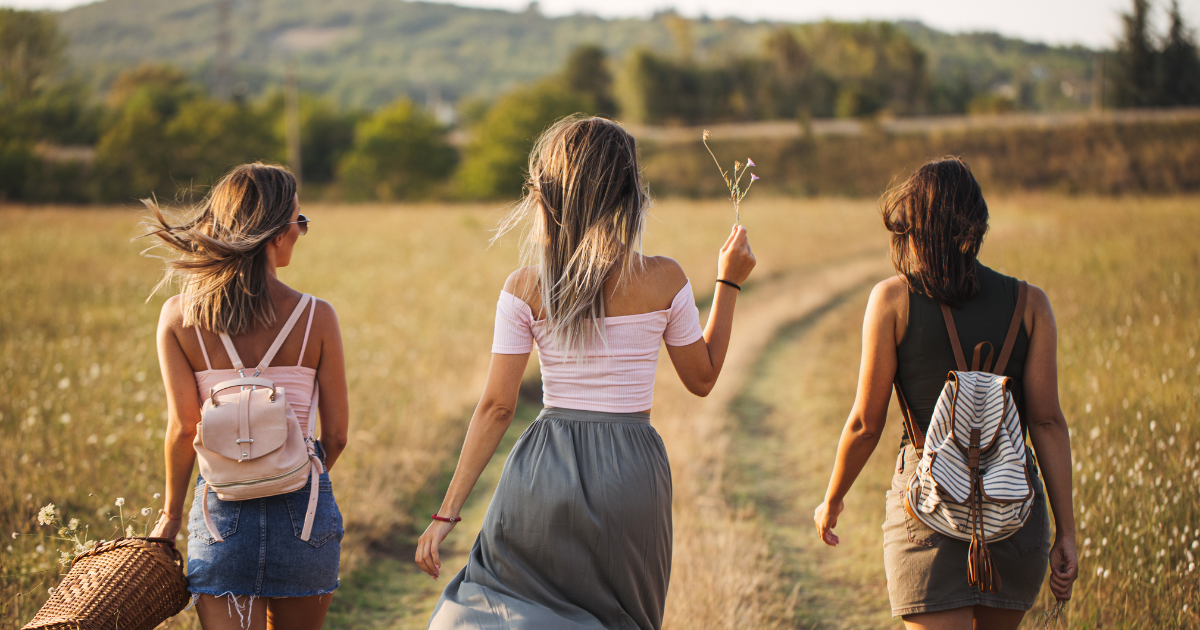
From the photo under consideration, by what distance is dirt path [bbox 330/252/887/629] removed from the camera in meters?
3.79

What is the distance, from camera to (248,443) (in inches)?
85.2

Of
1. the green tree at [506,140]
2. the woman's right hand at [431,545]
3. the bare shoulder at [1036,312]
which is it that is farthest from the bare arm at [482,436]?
the green tree at [506,140]

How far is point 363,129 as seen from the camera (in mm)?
56031

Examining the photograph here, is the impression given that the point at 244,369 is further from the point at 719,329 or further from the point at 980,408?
the point at 980,408

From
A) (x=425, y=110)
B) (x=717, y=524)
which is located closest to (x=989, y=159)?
(x=425, y=110)

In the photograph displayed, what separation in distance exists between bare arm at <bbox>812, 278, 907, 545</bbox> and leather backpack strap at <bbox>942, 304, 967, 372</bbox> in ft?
0.45

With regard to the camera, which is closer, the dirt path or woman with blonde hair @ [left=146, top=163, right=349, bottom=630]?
woman with blonde hair @ [left=146, top=163, right=349, bottom=630]

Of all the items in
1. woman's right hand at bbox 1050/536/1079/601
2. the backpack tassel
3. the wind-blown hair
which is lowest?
woman's right hand at bbox 1050/536/1079/601

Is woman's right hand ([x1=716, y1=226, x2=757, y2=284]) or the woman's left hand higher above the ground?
woman's right hand ([x1=716, y1=226, x2=757, y2=284])

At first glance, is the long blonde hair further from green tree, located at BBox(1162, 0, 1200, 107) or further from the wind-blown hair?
green tree, located at BBox(1162, 0, 1200, 107)

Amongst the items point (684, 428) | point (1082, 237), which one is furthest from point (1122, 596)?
point (1082, 237)

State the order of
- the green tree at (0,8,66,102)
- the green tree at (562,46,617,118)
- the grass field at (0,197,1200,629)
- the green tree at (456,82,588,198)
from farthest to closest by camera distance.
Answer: the green tree at (562,46,617,118) < the green tree at (456,82,588,198) < the green tree at (0,8,66,102) < the grass field at (0,197,1200,629)

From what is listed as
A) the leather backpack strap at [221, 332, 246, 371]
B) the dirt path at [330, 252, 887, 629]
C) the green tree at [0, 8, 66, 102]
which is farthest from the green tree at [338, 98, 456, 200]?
the leather backpack strap at [221, 332, 246, 371]

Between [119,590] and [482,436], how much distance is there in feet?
3.74
